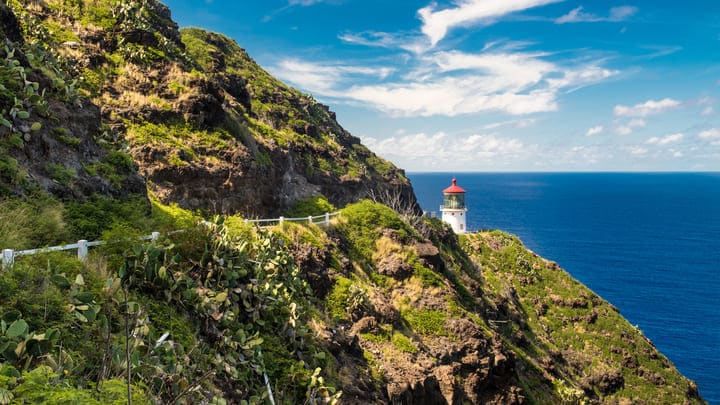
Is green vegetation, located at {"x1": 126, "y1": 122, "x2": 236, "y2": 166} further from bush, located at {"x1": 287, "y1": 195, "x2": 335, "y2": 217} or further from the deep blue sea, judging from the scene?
the deep blue sea

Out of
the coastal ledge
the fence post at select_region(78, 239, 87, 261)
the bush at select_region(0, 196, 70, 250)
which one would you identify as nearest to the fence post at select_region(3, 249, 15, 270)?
the bush at select_region(0, 196, 70, 250)

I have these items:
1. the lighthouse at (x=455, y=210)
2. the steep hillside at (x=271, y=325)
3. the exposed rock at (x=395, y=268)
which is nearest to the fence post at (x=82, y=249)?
the steep hillside at (x=271, y=325)

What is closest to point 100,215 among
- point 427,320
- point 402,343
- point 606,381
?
point 402,343

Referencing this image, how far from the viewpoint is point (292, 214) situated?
3438 centimetres

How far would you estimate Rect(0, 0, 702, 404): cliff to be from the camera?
22.5 feet

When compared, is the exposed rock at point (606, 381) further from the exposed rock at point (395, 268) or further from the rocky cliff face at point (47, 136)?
the rocky cliff face at point (47, 136)

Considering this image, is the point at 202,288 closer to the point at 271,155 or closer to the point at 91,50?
the point at 91,50

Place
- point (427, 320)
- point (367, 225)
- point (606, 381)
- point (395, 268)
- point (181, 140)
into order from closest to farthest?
point (427, 320) < point (395, 268) < point (181, 140) < point (367, 225) < point (606, 381)

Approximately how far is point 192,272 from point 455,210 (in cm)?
5783

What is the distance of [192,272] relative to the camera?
10.9 metres

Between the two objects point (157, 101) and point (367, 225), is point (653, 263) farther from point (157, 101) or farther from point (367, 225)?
point (157, 101)

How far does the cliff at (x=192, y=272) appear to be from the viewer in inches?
271

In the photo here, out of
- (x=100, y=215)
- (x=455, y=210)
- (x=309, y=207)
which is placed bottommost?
(x=455, y=210)

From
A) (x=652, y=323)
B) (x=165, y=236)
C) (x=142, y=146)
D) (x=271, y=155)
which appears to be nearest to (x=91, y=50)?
(x=142, y=146)
